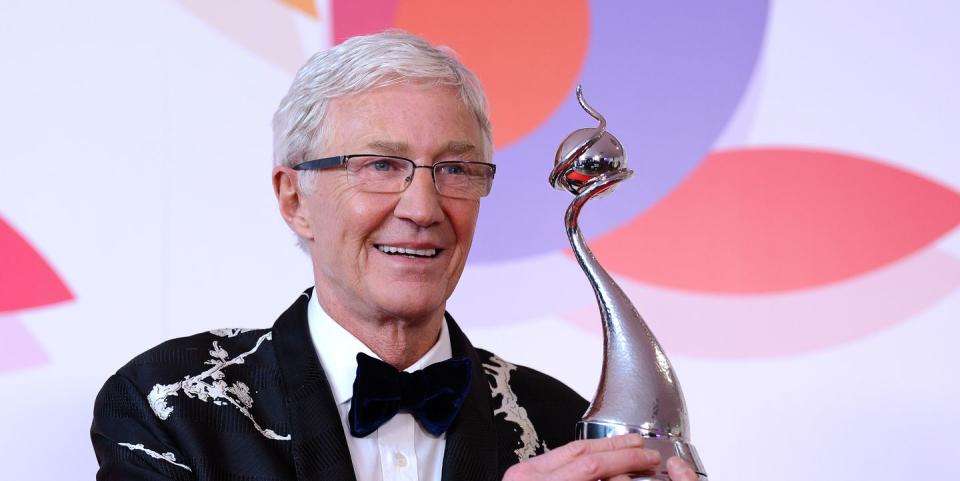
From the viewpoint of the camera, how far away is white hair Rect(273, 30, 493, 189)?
185 cm

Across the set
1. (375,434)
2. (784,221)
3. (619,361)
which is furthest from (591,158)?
(784,221)

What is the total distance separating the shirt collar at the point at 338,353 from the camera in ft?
6.15

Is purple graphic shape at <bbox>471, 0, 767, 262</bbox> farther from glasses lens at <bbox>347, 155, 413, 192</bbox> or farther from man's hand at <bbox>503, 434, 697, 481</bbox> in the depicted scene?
man's hand at <bbox>503, 434, 697, 481</bbox>

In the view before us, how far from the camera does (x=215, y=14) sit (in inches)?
101

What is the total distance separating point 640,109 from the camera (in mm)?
2791

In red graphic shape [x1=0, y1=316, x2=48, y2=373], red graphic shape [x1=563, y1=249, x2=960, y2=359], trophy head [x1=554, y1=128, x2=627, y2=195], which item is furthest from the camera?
red graphic shape [x1=563, y1=249, x2=960, y2=359]

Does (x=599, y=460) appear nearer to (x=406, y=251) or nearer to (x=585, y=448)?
(x=585, y=448)

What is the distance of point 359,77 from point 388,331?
0.40 metres

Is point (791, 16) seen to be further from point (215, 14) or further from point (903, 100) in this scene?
point (215, 14)

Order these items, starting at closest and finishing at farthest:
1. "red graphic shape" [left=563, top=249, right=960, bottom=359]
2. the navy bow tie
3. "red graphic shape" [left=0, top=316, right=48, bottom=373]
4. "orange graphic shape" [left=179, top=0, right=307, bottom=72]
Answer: the navy bow tie
"red graphic shape" [left=0, top=316, right=48, bottom=373]
"orange graphic shape" [left=179, top=0, right=307, bottom=72]
"red graphic shape" [left=563, top=249, right=960, bottom=359]

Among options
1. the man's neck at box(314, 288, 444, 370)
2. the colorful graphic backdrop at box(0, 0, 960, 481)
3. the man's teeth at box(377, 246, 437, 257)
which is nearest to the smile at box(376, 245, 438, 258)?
the man's teeth at box(377, 246, 437, 257)

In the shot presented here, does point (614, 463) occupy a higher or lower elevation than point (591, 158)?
lower

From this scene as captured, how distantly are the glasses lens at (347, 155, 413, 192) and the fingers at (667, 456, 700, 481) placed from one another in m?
0.63

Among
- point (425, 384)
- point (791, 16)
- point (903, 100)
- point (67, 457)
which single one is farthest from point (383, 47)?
point (903, 100)
